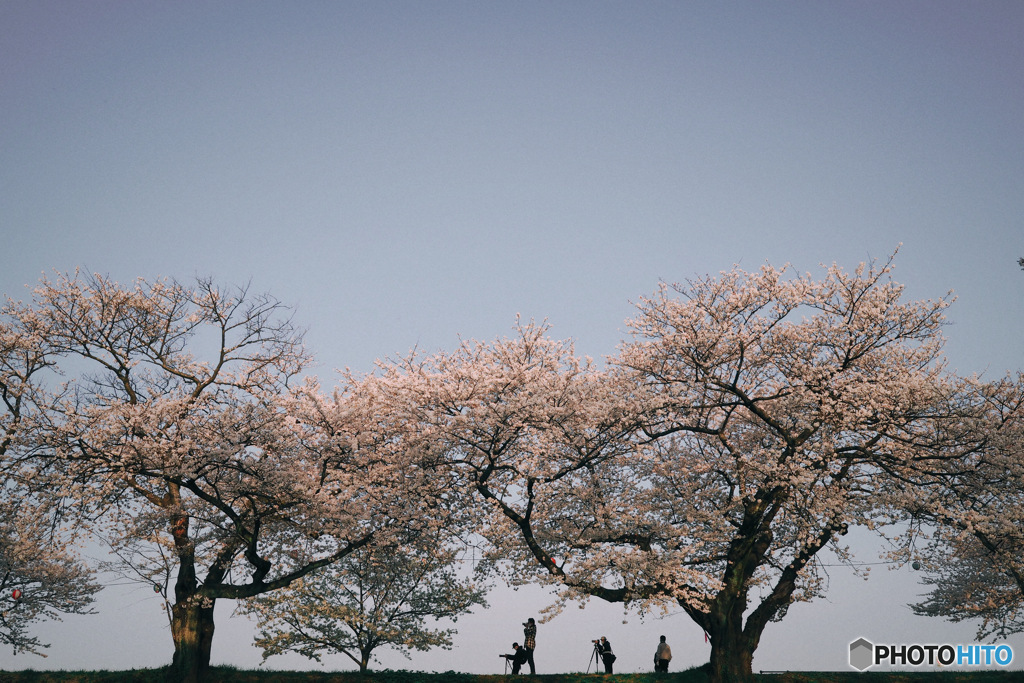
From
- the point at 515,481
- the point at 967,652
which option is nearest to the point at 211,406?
the point at 515,481

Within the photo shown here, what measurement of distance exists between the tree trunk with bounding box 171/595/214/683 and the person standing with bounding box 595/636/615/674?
13230 millimetres

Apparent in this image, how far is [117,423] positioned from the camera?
887 inches

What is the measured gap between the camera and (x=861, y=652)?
2494 cm

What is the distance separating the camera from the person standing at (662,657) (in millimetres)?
27219

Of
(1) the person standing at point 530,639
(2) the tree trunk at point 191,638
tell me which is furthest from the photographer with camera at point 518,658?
(2) the tree trunk at point 191,638

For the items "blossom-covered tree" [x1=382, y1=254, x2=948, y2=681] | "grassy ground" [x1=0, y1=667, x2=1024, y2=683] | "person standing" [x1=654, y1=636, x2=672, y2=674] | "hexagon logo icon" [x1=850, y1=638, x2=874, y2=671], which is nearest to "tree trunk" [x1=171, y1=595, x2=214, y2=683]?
"grassy ground" [x1=0, y1=667, x2=1024, y2=683]

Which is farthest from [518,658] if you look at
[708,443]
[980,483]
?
[980,483]

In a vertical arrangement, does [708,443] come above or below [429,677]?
above

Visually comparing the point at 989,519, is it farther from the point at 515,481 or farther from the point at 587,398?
the point at 515,481

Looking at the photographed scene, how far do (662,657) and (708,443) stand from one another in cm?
785

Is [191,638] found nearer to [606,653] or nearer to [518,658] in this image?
A: [518,658]

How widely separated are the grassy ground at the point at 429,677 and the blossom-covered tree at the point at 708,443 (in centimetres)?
293

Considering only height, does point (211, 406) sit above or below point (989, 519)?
above

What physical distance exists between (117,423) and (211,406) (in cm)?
345
